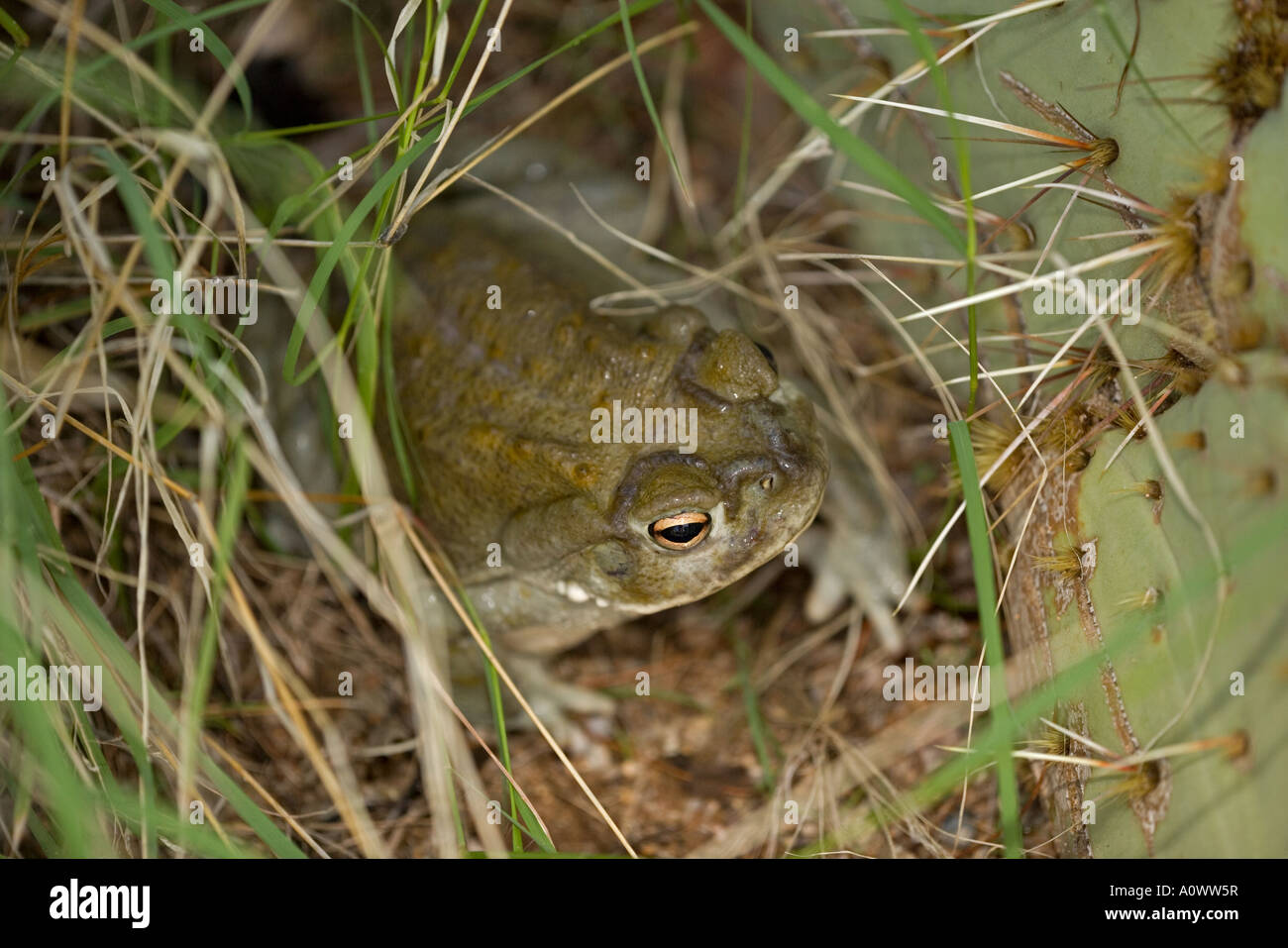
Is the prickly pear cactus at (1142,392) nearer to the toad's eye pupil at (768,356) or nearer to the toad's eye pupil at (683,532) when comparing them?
the toad's eye pupil at (768,356)

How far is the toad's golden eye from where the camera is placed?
228cm

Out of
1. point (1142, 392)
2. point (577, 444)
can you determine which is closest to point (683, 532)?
point (577, 444)

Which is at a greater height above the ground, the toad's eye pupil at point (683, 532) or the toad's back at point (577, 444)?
the toad's back at point (577, 444)

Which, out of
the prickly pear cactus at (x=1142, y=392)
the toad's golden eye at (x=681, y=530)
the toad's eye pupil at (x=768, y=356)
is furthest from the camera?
the toad's eye pupil at (x=768, y=356)

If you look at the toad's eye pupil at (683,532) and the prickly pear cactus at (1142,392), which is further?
the toad's eye pupil at (683,532)

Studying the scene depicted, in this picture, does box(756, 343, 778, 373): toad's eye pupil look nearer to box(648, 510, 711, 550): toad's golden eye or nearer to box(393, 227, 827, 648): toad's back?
box(393, 227, 827, 648): toad's back

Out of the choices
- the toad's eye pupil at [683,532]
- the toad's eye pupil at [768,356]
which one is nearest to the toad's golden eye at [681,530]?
the toad's eye pupil at [683,532]

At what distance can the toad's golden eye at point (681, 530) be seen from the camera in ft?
7.47

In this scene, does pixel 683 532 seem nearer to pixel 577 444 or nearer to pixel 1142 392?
pixel 577 444

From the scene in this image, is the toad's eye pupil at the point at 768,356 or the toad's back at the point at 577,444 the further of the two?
the toad's eye pupil at the point at 768,356

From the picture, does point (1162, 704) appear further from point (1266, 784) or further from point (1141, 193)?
point (1141, 193)

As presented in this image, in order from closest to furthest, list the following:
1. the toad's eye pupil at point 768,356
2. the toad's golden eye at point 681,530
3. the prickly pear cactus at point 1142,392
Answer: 1. the prickly pear cactus at point 1142,392
2. the toad's golden eye at point 681,530
3. the toad's eye pupil at point 768,356
